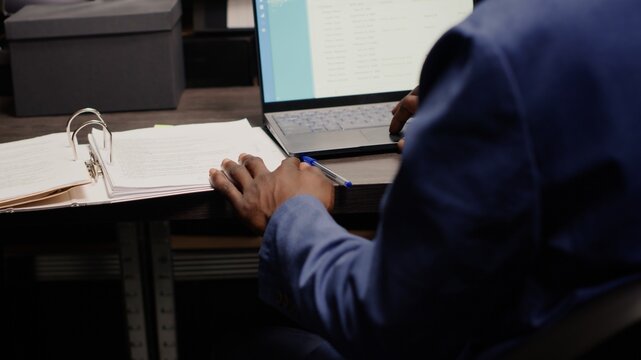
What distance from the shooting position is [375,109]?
47.1 inches

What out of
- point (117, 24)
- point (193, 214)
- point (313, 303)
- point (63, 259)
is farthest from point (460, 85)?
point (63, 259)

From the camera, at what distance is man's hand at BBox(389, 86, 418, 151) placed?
3.46 ft

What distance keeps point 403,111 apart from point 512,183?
59 cm

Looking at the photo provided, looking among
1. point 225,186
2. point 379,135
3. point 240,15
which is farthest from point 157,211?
point 240,15

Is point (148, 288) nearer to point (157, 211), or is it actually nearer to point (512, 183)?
point (157, 211)

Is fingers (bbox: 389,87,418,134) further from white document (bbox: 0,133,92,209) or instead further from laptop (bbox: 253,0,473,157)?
white document (bbox: 0,133,92,209)

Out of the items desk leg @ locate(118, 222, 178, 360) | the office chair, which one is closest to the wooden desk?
desk leg @ locate(118, 222, 178, 360)

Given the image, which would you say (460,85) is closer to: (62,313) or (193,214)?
(193,214)

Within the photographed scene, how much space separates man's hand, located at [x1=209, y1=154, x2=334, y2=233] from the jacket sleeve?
0.21m

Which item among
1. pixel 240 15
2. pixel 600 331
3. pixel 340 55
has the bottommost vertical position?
pixel 600 331

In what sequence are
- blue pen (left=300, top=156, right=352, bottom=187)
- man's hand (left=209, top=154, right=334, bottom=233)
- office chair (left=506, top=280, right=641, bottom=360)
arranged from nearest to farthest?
office chair (left=506, top=280, right=641, bottom=360), man's hand (left=209, top=154, right=334, bottom=233), blue pen (left=300, top=156, right=352, bottom=187)

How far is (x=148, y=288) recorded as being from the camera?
118 centimetres

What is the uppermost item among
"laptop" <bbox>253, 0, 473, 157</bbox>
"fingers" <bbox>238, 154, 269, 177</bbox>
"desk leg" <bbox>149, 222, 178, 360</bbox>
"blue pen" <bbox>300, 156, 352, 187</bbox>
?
"laptop" <bbox>253, 0, 473, 157</bbox>

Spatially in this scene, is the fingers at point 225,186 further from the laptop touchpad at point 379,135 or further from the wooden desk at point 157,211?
the laptop touchpad at point 379,135
